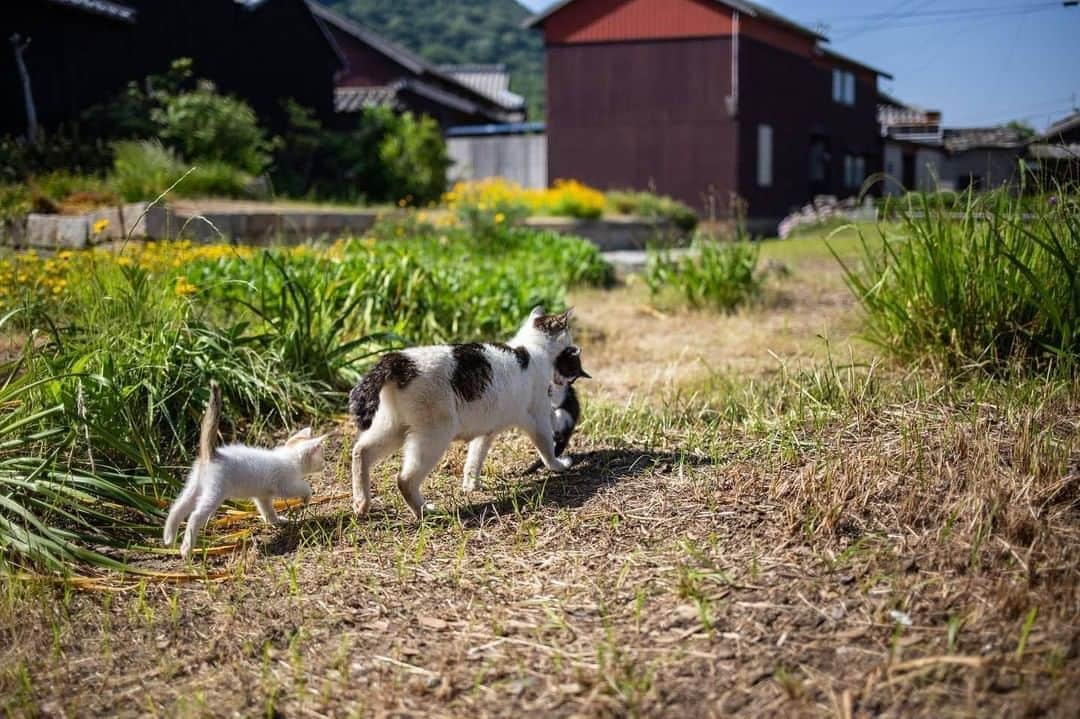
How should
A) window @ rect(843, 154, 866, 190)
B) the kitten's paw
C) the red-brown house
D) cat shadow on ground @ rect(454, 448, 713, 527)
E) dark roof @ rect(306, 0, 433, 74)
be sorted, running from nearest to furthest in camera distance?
cat shadow on ground @ rect(454, 448, 713, 527), the kitten's paw, the red-brown house, dark roof @ rect(306, 0, 433, 74), window @ rect(843, 154, 866, 190)

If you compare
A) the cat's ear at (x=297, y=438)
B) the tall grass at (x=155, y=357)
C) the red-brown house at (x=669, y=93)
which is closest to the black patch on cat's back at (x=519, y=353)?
the cat's ear at (x=297, y=438)

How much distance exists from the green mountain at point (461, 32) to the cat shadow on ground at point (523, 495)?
5078 cm

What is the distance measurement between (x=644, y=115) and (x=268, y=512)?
22248 mm

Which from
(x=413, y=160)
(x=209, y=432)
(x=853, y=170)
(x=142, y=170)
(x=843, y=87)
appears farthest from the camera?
(x=853, y=170)

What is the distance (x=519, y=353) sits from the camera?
4395 millimetres

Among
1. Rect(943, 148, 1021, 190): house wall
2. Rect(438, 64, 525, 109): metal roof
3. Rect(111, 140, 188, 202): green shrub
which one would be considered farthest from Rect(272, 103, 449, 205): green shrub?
Rect(438, 64, 525, 109): metal roof

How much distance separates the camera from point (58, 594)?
3.30m

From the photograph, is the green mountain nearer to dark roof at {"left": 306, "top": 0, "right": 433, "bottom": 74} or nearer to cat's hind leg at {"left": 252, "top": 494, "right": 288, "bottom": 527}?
dark roof at {"left": 306, "top": 0, "right": 433, "bottom": 74}

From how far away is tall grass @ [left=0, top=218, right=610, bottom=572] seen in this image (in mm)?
3846

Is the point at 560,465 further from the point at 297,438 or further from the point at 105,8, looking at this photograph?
the point at 105,8

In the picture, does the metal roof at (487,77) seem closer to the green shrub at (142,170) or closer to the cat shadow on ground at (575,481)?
the green shrub at (142,170)

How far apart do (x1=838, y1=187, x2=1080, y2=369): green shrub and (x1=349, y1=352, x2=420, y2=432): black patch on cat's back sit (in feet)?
9.87

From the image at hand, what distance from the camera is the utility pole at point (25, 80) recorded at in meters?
15.2

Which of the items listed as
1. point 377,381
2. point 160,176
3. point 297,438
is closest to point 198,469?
point 297,438
